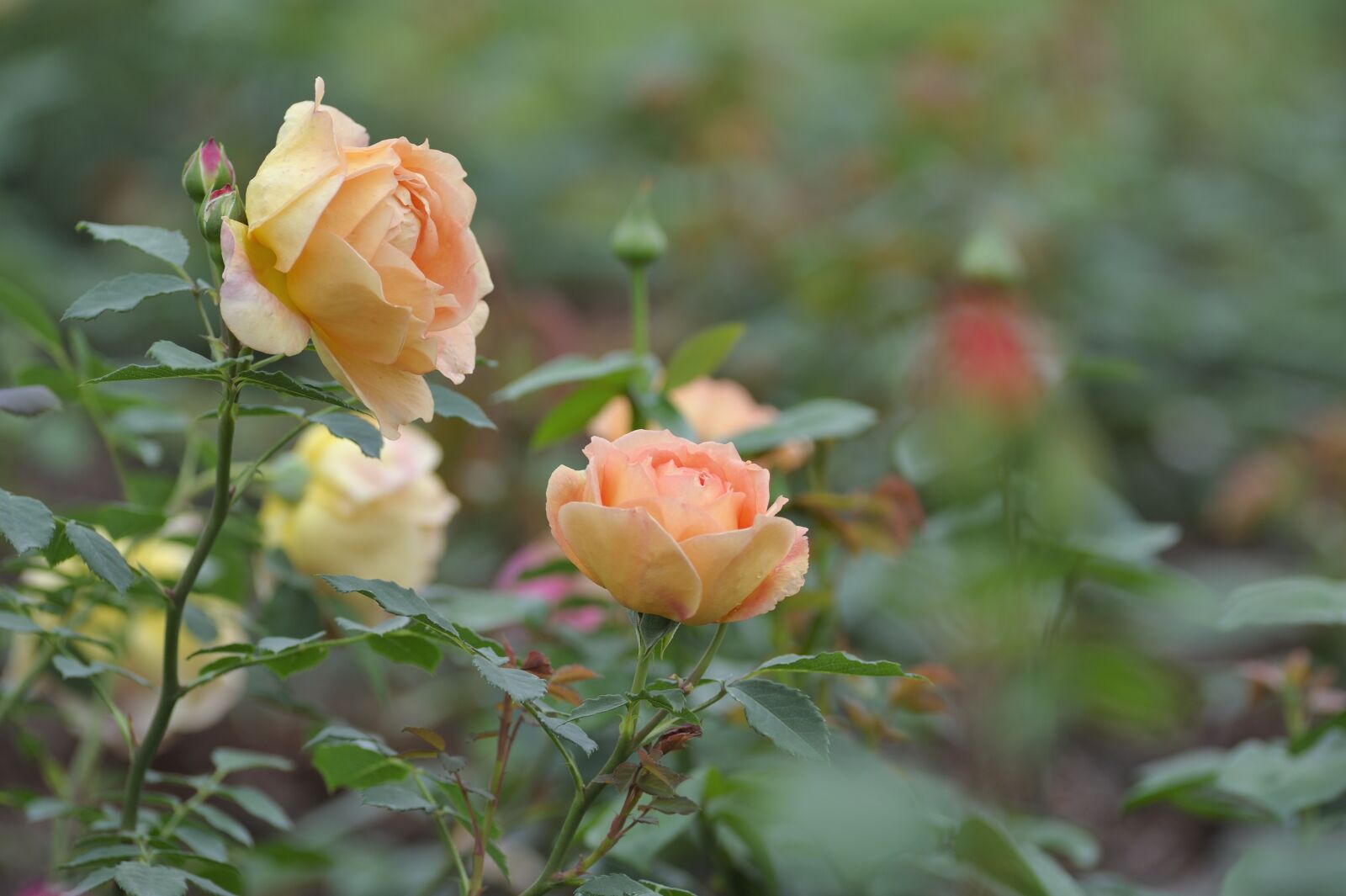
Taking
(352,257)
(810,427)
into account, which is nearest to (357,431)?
(352,257)

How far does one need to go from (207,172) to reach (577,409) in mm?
347

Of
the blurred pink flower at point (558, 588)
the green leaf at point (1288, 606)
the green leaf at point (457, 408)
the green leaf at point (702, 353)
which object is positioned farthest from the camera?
the blurred pink flower at point (558, 588)

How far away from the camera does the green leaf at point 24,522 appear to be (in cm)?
51

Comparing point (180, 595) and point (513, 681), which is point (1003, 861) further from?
point (180, 595)

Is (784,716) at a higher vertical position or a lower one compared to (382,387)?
lower

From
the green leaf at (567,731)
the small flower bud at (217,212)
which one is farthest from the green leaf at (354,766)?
the small flower bud at (217,212)

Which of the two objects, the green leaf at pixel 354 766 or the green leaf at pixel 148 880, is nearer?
the green leaf at pixel 148 880

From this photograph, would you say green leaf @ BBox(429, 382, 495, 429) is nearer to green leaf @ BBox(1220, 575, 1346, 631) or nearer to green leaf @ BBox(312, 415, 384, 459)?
green leaf @ BBox(312, 415, 384, 459)

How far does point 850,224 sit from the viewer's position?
209 cm

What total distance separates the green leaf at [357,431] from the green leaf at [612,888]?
0.20 metres

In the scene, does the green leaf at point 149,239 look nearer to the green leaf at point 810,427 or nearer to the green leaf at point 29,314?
the green leaf at point 29,314

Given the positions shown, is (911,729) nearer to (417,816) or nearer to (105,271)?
(417,816)

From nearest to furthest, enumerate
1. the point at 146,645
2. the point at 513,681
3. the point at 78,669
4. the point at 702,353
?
1. the point at 513,681
2. the point at 78,669
3. the point at 702,353
4. the point at 146,645

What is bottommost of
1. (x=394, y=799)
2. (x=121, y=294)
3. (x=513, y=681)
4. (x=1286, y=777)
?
(x=1286, y=777)
